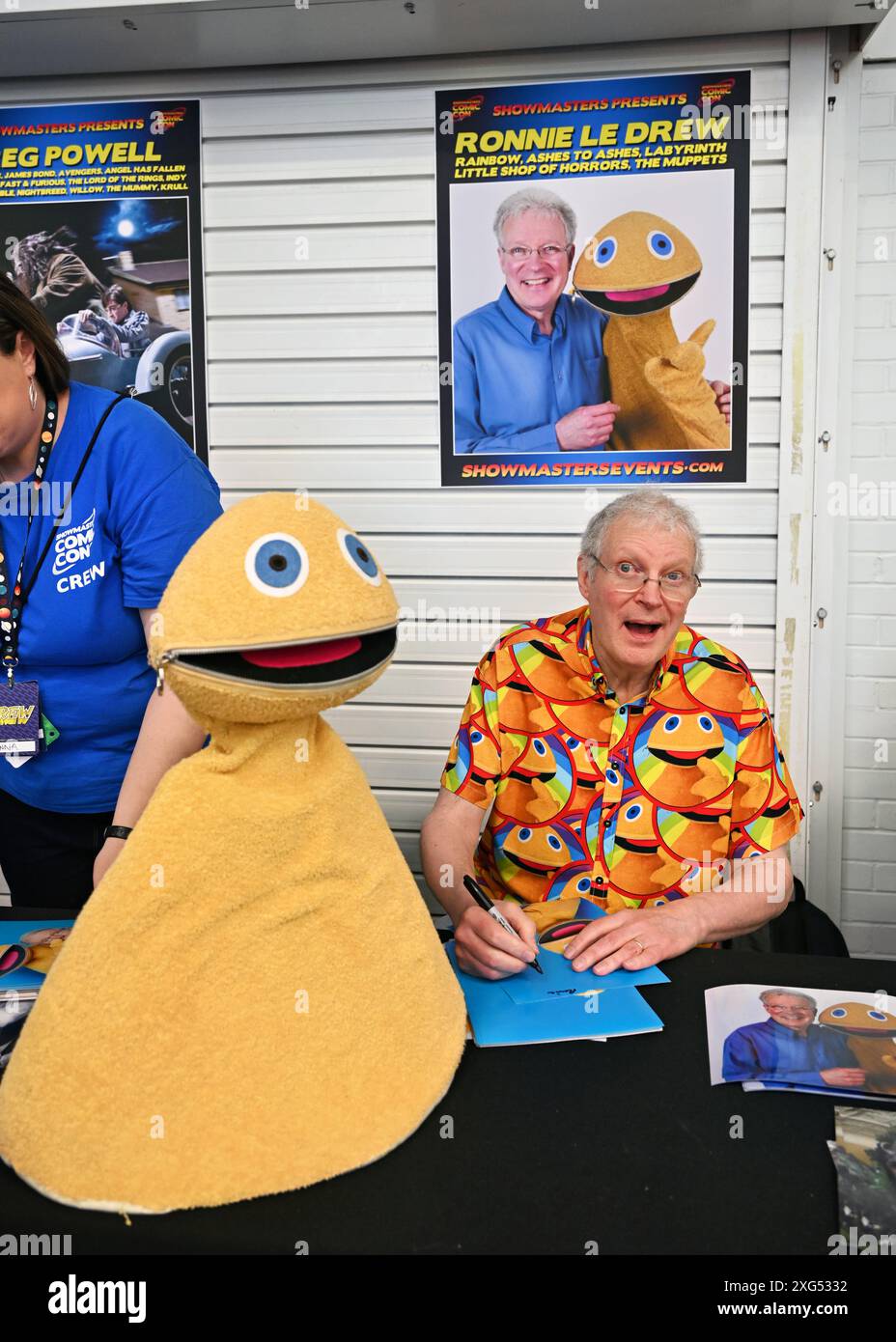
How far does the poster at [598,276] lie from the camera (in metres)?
3.08

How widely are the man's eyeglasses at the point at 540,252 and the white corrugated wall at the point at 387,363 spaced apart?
0.28 m

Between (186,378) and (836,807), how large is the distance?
2.53 m

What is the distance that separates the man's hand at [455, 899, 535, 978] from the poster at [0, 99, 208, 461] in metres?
2.30

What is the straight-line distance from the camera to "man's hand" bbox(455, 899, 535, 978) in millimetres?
1531

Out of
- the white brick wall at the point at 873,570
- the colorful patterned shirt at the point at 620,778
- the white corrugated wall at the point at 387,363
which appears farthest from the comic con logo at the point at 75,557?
the white brick wall at the point at 873,570

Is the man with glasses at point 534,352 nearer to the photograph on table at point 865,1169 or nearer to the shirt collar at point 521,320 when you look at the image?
the shirt collar at point 521,320

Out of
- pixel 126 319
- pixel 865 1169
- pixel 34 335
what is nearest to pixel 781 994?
pixel 865 1169

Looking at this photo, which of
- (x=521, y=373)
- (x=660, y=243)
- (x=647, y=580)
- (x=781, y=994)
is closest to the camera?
(x=781, y=994)

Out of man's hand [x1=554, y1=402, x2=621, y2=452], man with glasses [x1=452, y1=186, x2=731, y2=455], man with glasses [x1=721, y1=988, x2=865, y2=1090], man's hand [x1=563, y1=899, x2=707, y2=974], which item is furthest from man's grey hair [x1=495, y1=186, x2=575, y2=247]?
man with glasses [x1=721, y1=988, x2=865, y2=1090]

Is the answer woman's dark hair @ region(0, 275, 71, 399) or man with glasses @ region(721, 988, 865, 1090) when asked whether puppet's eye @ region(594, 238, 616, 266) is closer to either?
woman's dark hair @ region(0, 275, 71, 399)

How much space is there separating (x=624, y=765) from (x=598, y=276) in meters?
1.81

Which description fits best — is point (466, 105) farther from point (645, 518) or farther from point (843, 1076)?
point (843, 1076)

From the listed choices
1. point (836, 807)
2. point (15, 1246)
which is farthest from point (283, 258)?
point (15, 1246)

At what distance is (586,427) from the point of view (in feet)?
10.6
